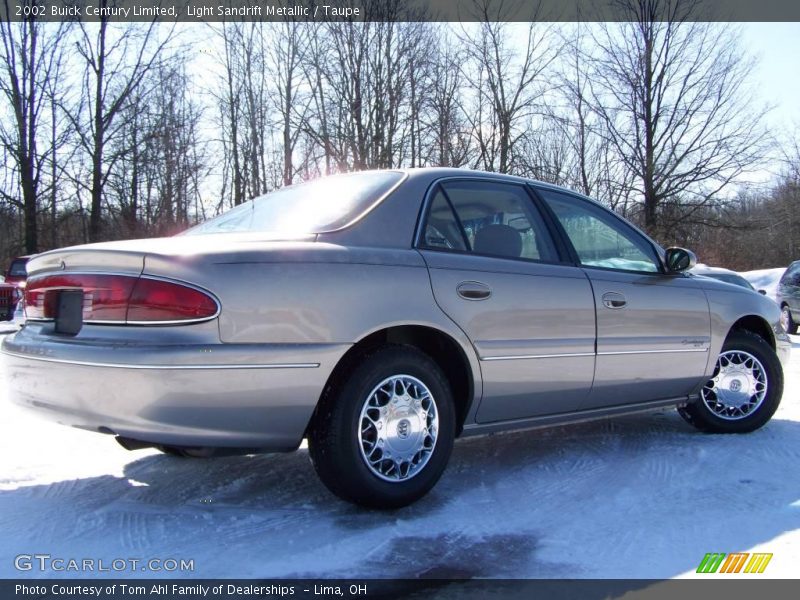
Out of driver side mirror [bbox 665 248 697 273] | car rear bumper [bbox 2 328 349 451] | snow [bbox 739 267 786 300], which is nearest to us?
car rear bumper [bbox 2 328 349 451]

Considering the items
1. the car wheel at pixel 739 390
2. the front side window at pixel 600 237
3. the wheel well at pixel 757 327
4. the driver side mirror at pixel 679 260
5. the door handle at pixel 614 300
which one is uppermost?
the front side window at pixel 600 237

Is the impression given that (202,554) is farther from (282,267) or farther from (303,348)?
(282,267)

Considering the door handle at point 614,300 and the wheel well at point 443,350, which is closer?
the wheel well at point 443,350

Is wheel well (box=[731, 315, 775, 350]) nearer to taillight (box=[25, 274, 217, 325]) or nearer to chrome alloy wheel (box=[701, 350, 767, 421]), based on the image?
chrome alloy wheel (box=[701, 350, 767, 421])

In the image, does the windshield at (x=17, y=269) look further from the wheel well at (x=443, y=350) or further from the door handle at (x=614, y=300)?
the door handle at (x=614, y=300)

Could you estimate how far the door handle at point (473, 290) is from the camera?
3211mm

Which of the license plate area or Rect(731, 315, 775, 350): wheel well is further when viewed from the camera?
Rect(731, 315, 775, 350): wheel well

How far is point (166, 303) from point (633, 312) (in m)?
2.59

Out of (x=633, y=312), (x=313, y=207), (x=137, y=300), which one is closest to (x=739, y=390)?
(x=633, y=312)

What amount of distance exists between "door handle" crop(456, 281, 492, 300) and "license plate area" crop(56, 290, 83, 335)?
1608 millimetres

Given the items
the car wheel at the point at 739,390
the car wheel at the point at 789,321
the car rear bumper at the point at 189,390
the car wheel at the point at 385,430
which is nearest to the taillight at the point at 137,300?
the car rear bumper at the point at 189,390

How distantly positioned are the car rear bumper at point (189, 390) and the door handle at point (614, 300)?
1.70 meters

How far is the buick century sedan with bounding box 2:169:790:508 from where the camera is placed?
2.61 meters

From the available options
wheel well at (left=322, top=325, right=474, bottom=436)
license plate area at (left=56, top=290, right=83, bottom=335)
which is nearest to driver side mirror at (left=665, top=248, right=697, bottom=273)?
wheel well at (left=322, top=325, right=474, bottom=436)
